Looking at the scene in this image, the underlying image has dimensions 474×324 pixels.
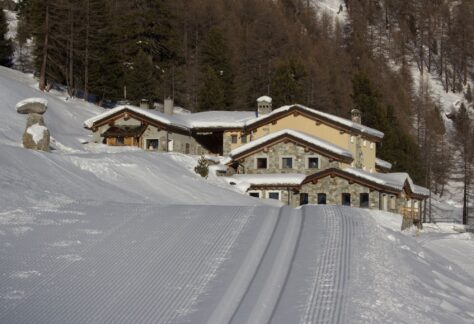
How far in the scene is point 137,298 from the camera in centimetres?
1116

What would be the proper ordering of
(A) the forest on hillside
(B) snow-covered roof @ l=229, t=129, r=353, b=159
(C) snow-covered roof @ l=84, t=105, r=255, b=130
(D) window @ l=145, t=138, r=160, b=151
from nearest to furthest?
1. (B) snow-covered roof @ l=229, t=129, r=353, b=159
2. (C) snow-covered roof @ l=84, t=105, r=255, b=130
3. (D) window @ l=145, t=138, r=160, b=151
4. (A) the forest on hillside

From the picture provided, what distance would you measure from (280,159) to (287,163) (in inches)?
19.2

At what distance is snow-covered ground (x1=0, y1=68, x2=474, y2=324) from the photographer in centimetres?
1073

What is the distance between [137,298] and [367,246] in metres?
5.64

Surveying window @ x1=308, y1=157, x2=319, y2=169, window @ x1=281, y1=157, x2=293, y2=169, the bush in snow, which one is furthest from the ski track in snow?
window @ x1=281, y1=157, x2=293, y2=169

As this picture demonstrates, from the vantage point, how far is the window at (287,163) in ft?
135

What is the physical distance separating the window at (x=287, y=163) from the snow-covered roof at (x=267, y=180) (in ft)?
4.86

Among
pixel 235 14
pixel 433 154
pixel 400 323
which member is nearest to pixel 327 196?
pixel 400 323

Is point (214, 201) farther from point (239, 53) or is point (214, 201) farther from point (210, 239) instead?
point (239, 53)

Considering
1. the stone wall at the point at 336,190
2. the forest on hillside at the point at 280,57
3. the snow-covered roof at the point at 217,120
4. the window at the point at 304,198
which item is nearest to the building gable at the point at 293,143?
the stone wall at the point at 336,190

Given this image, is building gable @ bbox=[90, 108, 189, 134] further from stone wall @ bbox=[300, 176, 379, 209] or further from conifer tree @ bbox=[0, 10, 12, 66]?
conifer tree @ bbox=[0, 10, 12, 66]

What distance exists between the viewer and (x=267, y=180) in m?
38.7

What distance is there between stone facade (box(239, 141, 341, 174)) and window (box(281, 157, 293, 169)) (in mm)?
134

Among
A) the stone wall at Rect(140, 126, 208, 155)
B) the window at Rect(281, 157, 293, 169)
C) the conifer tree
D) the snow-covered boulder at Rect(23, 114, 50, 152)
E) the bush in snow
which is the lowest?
the bush in snow
